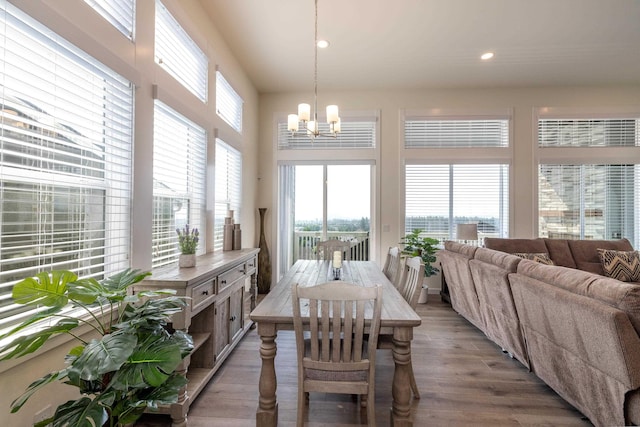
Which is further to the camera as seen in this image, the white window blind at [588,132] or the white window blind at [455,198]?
the white window blind at [455,198]

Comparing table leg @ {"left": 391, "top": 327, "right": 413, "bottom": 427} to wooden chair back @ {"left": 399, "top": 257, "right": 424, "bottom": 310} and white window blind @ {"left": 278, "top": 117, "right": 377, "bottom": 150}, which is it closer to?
wooden chair back @ {"left": 399, "top": 257, "right": 424, "bottom": 310}

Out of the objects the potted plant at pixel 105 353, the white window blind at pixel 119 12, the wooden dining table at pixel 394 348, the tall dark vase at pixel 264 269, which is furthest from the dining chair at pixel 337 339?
the tall dark vase at pixel 264 269

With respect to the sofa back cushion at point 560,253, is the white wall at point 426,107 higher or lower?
higher

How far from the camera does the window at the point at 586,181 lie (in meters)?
4.85

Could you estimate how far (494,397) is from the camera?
2.10 m

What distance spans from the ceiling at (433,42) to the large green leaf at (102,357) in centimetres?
319

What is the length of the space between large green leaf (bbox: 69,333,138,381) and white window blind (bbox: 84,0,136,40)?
1824 mm

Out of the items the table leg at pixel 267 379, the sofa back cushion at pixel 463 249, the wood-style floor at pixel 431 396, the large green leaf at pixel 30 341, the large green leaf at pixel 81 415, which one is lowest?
the wood-style floor at pixel 431 396

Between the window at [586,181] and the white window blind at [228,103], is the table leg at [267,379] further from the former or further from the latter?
the window at [586,181]

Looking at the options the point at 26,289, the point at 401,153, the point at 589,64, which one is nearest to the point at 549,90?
the point at 589,64

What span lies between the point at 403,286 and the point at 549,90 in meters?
4.87

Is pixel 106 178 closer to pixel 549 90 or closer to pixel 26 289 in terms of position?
pixel 26 289

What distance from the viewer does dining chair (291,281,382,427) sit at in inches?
58.2

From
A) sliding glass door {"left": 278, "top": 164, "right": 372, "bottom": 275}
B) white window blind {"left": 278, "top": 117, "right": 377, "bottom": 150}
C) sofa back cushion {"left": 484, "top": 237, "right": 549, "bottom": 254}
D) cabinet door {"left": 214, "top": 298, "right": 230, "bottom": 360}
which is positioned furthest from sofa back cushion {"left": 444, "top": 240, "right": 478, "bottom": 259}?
cabinet door {"left": 214, "top": 298, "right": 230, "bottom": 360}
